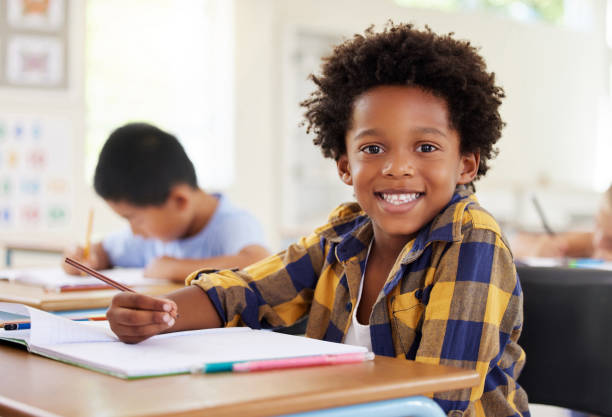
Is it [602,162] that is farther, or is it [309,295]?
[602,162]

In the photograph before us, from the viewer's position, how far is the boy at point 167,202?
224 cm

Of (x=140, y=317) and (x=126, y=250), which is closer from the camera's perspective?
(x=140, y=317)

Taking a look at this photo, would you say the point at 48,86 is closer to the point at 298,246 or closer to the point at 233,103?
the point at 233,103

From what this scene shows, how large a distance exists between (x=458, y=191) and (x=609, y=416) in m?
0.44

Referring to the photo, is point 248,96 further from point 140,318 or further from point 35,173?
→ point 140,318

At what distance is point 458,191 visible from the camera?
135 centimetres

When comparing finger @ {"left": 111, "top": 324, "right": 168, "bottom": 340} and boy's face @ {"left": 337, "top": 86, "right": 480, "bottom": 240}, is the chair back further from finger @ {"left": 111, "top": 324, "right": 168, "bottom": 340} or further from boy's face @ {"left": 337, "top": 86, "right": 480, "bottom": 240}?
finger @ {"left": 111, "top": 324, "right": 168, "bottom": 340}

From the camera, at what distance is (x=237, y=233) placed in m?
2.30

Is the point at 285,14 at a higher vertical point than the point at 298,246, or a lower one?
higher

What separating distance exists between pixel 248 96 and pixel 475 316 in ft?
14.7

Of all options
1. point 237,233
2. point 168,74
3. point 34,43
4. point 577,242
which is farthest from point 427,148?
point 168,74

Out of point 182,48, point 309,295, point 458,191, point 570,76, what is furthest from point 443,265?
point 570,76

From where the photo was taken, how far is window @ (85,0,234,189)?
493cm

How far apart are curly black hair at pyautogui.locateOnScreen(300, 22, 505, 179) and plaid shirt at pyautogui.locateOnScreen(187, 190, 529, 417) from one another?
0.12 metres
